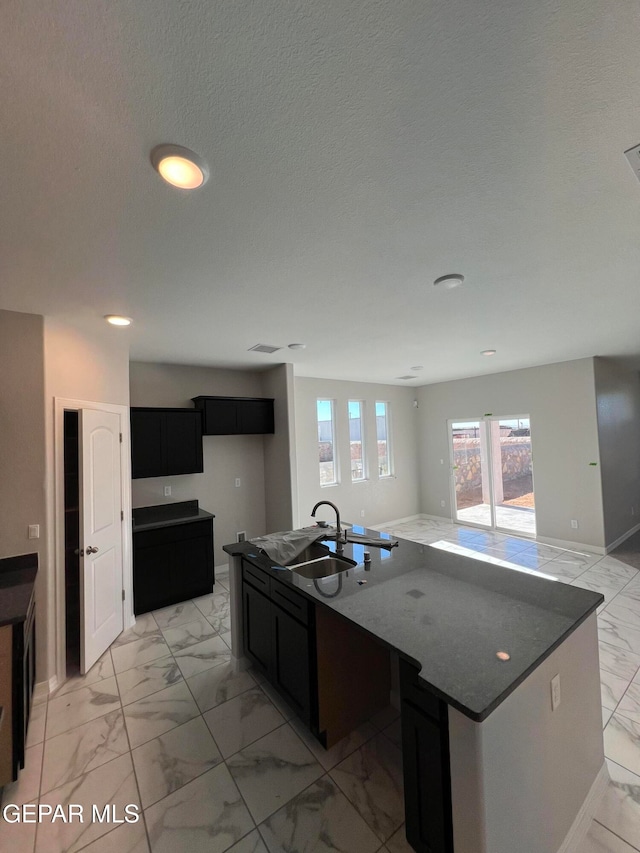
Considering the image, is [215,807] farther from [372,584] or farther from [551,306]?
[551,306]

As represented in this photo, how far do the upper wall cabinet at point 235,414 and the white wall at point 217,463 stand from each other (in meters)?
0.30

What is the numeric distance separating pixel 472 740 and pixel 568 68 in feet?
6.46

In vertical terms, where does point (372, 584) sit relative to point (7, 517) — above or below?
below

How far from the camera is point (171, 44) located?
2.73 feet

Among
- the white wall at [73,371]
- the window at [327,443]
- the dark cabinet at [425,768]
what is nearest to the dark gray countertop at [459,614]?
the dark cabinet at [425,768]

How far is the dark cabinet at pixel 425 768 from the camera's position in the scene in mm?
1170

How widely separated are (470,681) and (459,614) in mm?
464

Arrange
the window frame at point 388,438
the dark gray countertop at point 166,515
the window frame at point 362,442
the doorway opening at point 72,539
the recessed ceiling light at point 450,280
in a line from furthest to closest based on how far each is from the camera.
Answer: the window frame at point 388,438 → the window frame at point 362,442 → the dark gray countertop at point 166,515 → the doorway opening at point 72,539 → the recessed ceiling light at point 450,280

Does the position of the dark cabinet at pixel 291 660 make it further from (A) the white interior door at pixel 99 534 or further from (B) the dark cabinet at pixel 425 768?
(A) the white interior door at pixel 99 534

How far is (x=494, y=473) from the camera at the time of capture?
237 inches

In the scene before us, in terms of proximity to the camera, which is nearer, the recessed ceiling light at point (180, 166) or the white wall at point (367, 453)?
the recessed ceiling light at point (180, 166)

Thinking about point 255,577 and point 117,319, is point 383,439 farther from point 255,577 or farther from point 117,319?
point 117,319

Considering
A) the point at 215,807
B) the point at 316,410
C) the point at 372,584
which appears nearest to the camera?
the point at 215,807

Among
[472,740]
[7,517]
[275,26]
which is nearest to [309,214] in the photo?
[275,26]
